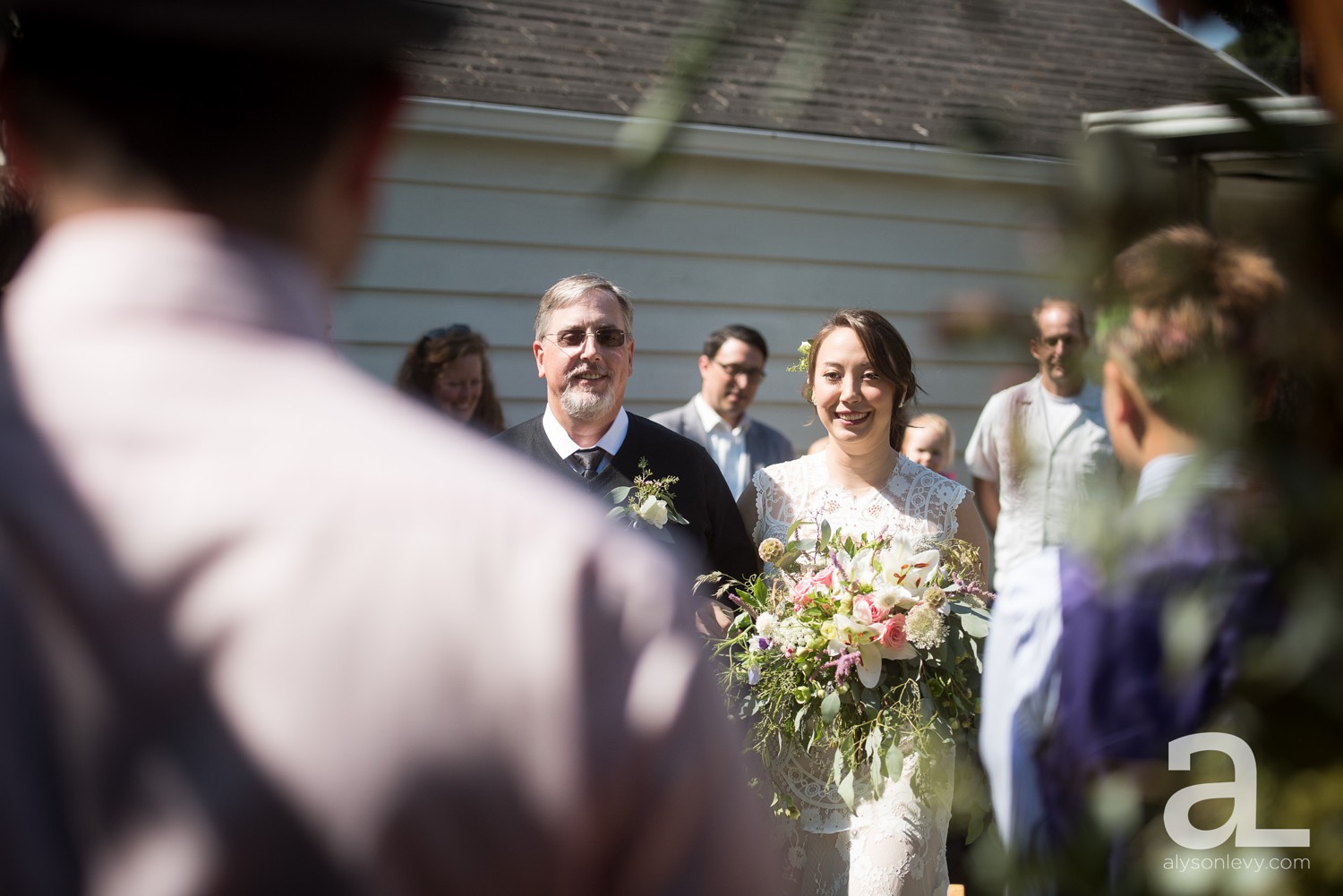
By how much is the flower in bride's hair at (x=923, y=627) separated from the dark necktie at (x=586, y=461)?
1.34 meters

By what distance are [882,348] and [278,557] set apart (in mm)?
4263

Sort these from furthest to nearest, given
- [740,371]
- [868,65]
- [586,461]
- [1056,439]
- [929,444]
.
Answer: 1. [868,65]
2. [740,371]
3. [929,444]
4. [586,461]
5. [1056,439]

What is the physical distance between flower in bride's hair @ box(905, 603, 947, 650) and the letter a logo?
2819mm

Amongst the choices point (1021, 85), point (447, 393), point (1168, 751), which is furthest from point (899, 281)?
point (1168, 751)

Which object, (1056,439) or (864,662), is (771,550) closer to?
(864,662)

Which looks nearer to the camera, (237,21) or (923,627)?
(237,21)

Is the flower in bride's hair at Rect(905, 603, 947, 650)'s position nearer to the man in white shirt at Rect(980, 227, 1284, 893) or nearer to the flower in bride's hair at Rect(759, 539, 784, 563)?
the flower in bride's hair at Rect(759, 539, 784, 563)

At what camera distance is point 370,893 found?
0.77m

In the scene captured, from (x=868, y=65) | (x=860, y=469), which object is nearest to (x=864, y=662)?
(x=860, y=469)

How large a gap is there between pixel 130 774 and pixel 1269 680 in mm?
674

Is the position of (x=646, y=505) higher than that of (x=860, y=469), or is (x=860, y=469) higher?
(x=860, y=469)

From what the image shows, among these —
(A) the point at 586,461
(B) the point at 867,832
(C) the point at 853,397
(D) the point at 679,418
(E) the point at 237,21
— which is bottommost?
(B) the point at 867,832

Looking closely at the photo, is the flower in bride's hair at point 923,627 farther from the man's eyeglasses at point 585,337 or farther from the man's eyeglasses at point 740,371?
the man's eyeglasses at point 740,371

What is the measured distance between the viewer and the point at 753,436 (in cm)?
718
